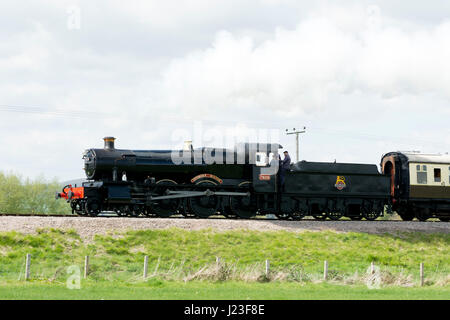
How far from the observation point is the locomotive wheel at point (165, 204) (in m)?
25.4

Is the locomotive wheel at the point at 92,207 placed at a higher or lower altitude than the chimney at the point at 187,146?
lower

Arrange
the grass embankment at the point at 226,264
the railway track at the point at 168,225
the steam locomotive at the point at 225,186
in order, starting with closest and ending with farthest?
the grass embankment at the point at 226,264, the railway track at the point at 168,225, the steam locomotive at the point at 225,186

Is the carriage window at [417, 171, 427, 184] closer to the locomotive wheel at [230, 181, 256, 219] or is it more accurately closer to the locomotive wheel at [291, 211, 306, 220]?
the locomotive wheel at [291, 211, 306, 220]

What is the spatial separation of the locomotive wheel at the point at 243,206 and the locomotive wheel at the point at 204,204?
827mm

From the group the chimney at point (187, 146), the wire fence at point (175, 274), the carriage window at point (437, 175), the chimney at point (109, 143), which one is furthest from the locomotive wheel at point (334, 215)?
the chimney at point (109, 143)

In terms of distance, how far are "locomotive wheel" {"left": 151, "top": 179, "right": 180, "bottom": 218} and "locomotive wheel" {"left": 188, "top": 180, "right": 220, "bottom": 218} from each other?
0.71 m

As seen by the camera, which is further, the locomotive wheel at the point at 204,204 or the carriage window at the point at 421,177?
the carriage window at the point at 421,177

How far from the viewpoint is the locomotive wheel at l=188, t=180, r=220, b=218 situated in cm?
2600

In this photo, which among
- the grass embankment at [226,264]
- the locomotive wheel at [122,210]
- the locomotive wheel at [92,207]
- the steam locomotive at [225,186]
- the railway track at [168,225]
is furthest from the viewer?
the locomotive wheel at [122,210]

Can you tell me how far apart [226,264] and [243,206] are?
25.7ft

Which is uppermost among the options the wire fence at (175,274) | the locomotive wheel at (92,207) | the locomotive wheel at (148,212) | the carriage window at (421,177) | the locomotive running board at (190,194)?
the carriage window at (421,177)

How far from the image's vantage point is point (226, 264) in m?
19.5

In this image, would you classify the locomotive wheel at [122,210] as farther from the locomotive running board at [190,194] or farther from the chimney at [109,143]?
the chimney at [109,143]
